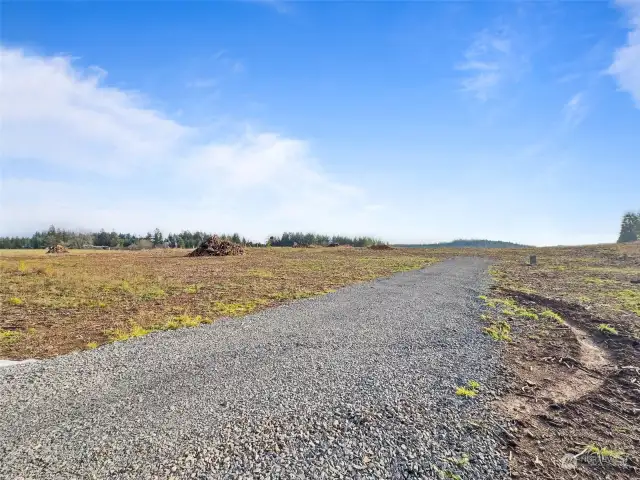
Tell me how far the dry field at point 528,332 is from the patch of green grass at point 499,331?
5 centimetres

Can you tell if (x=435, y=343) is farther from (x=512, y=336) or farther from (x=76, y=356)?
(x=76, y=356)

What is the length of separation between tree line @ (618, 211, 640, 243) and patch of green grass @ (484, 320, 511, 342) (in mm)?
110822

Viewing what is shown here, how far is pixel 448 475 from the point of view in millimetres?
3615

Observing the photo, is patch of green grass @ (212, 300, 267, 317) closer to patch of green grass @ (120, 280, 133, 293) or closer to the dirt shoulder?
patch of green grass @ (120, 280, 133, 293)

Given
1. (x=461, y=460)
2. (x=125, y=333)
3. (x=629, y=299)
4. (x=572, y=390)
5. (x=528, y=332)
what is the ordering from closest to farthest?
1. (x=461, y=460)
2. (x=572, y=390)
3. (x=125, y=333)
4. (x=528, y=332)
5. (x=629, y=299)

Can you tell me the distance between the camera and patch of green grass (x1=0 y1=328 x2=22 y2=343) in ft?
27.2

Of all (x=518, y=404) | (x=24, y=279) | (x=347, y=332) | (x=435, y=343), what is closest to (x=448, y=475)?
(x=518, y=404)

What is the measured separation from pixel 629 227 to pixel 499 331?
118 metres

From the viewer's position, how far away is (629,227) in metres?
93.4

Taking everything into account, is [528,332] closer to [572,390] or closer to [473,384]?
[572,390]

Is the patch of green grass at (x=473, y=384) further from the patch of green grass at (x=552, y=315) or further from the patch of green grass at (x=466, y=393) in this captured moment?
the patch of green grass at (x=552, y=315)

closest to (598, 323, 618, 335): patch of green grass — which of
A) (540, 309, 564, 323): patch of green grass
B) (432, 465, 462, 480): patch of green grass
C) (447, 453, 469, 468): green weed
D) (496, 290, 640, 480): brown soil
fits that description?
(496, 290, 640, 480): brown soil

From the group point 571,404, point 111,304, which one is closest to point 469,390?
point 571,404

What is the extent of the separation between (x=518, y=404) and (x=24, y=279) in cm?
2504
